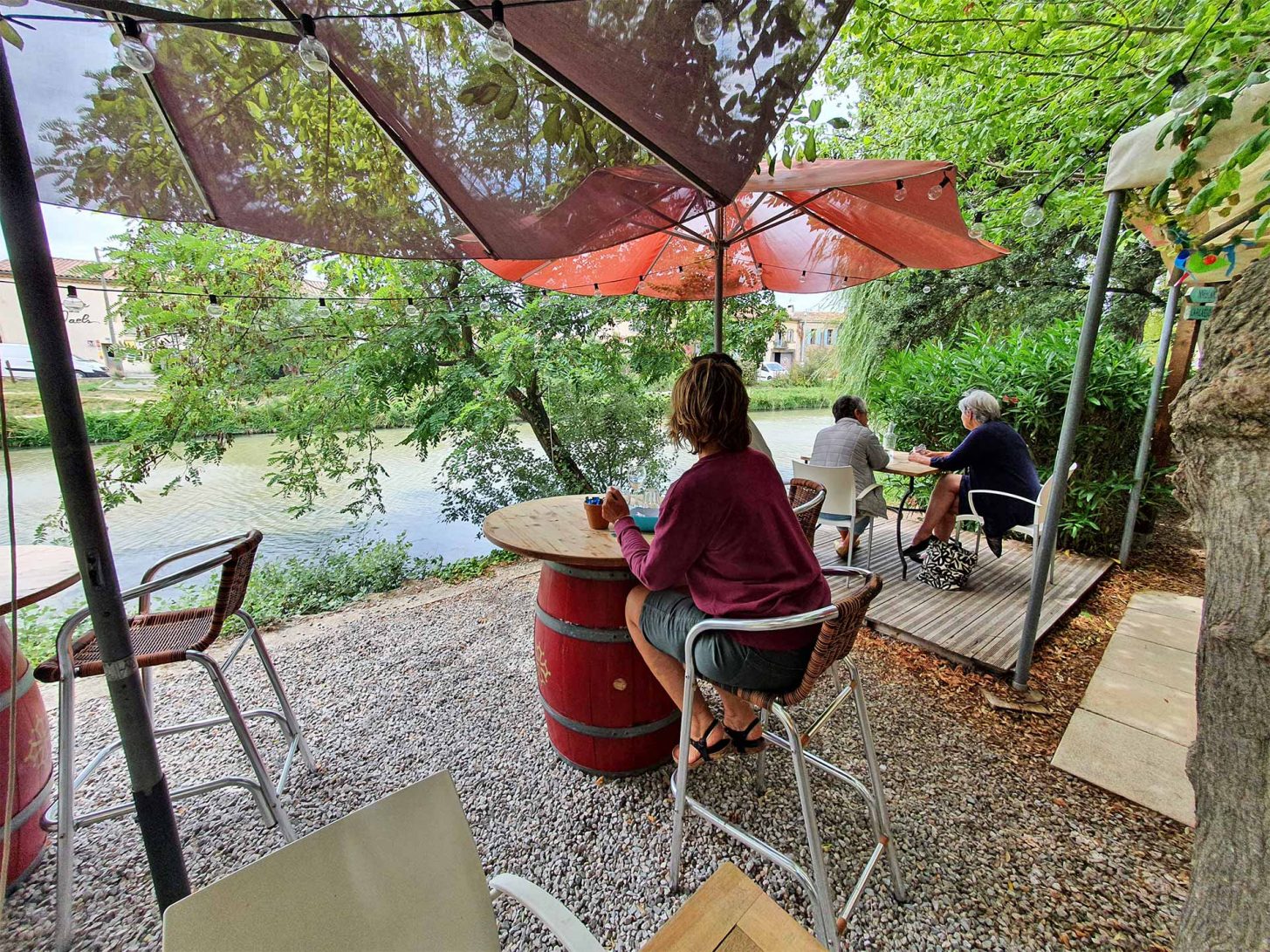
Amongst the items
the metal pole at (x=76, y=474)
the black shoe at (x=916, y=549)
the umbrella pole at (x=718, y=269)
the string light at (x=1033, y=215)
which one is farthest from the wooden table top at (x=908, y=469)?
the metal pole at (x=76, y=474)

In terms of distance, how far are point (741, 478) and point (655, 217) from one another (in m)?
1.54

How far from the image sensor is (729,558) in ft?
4.56

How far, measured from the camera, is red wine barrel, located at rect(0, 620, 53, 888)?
144 centimetres

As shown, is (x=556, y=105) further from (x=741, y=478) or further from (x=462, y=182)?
(x=741, y=478)

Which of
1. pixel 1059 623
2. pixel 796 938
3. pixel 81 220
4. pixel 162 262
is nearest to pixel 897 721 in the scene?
pixel 1059 623

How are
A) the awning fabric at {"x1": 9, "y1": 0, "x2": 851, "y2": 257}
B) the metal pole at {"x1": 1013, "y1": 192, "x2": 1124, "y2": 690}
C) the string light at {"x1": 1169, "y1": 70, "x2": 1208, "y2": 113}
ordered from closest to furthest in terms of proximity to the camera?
the awning fabric at {"x1": 9, "y1": 0, "x2": 851, "y2": 257}
the string light at {"x1": 1169, "y1": 70, "x2": 1208, "y2": 113}
the metal pole at {"x1": 1013, "y1": 192, "x2": 1124, "y2": 690}

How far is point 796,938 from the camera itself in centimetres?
76

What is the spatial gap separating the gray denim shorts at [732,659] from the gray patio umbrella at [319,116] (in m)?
1.28

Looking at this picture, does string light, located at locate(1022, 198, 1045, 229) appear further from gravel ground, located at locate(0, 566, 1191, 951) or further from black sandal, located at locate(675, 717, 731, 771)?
black sandal, located at locate(675, 717, 731, 771)

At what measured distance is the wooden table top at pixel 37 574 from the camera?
1.34 m

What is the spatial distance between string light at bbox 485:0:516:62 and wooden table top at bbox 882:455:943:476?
315 centimetres

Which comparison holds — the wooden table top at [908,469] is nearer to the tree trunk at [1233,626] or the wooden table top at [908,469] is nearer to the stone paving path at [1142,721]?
the stone paving path at [1142,721]

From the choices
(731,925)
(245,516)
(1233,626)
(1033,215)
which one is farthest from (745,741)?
(245,516)

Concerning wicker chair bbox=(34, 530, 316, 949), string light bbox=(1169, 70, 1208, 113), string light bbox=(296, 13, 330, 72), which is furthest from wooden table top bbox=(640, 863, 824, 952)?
string light bbox=(1169, 70, 1208, 113)
